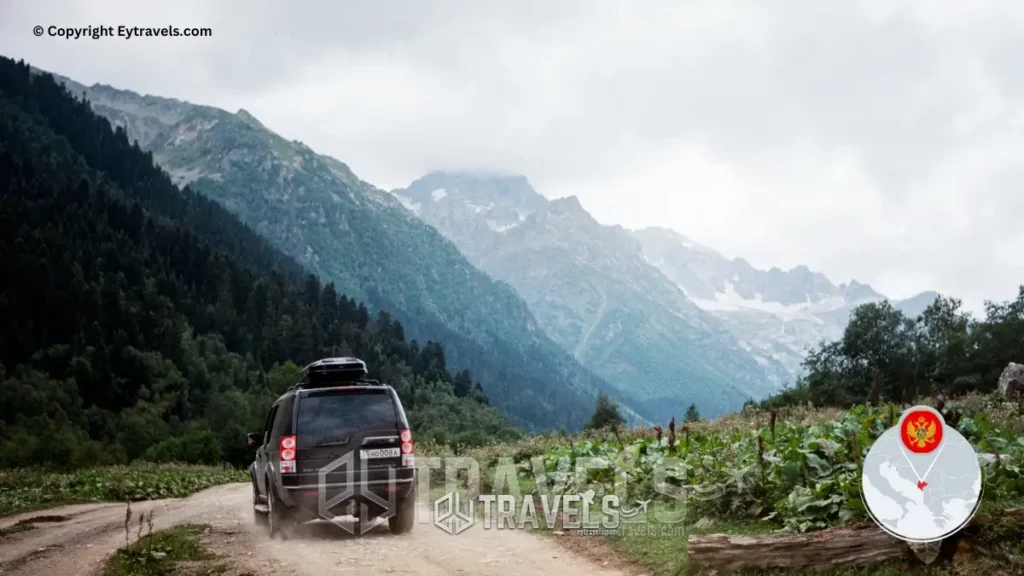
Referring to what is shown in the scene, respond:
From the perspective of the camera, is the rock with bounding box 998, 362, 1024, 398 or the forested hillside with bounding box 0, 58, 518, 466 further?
the forested hillside with bounding box 0, 58, 518, 466

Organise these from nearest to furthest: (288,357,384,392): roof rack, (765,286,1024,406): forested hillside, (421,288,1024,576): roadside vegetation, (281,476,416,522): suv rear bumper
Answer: (421,288,1024,576): roadside vegetation → (281,476,416,522): suv rear bumper → (288,357,384,392): roof rack → (765,286,1024,406): forested hillside

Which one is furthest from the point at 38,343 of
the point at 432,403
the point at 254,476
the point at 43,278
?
the point at 254,476

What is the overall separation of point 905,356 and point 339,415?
7909 centimetres

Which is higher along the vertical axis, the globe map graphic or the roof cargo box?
the roof cargo box

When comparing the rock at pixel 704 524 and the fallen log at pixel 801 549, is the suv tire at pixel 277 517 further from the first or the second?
the fallen log at pixel 801 549

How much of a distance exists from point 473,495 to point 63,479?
18.9m

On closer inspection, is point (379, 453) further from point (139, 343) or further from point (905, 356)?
point (139, 343)

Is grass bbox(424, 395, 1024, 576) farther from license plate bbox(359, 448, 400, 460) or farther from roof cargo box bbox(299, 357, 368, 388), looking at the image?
roof cargo box bbox(299, 357, 368, 388)

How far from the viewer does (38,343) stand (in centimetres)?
12294

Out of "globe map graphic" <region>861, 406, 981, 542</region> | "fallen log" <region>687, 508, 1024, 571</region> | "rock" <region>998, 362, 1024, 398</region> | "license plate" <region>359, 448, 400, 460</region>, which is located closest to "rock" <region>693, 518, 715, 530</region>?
"fallen log" <region>687, 508, 1024, 571</region>

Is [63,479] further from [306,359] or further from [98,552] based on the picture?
[306,359]

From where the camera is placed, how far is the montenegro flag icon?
769 cm

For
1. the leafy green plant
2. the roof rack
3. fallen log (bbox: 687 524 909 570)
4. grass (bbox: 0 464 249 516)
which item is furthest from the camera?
grass (bbox: 0 464 249 516)

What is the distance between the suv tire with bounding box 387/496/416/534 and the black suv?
14 mm
